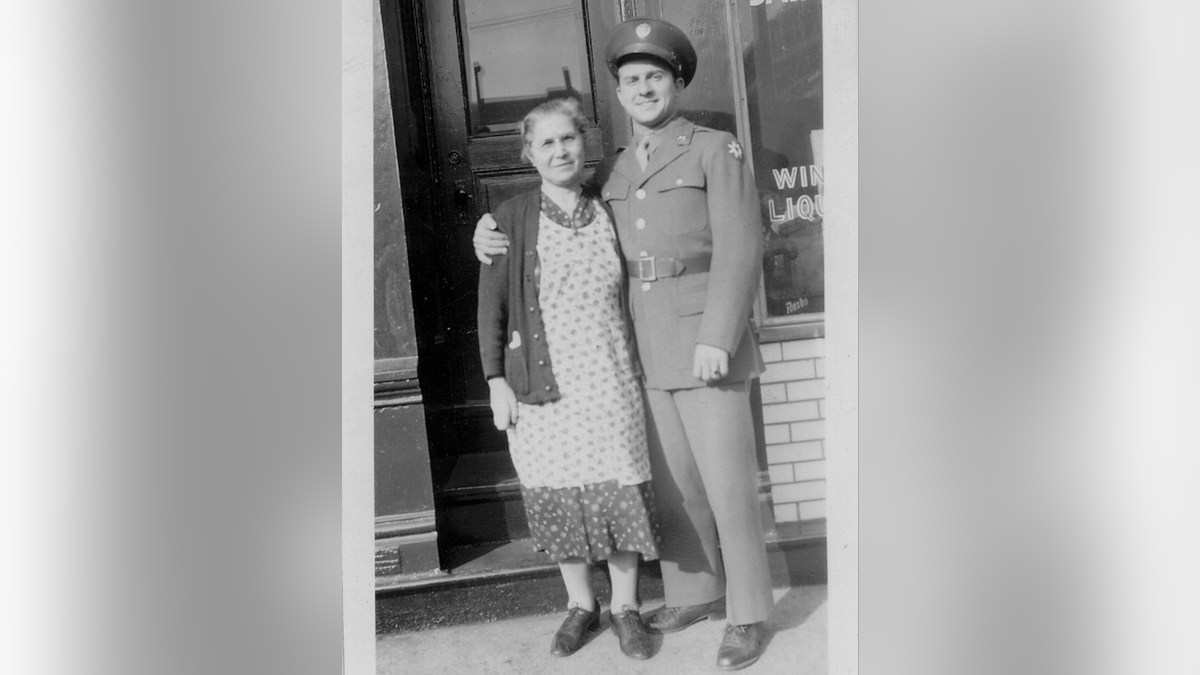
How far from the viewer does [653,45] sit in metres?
1.24

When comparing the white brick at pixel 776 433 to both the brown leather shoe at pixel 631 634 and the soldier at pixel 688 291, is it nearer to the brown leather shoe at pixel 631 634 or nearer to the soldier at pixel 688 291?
the soldier at pixel 688 291

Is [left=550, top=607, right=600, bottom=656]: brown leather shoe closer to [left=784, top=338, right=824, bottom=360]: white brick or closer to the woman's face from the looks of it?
[left=784, top=338, right=824, bottom=360]: white brick

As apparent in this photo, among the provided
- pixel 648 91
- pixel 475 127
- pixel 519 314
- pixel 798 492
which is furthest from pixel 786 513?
pixel 475 127

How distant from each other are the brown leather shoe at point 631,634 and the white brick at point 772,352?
1.79 ft

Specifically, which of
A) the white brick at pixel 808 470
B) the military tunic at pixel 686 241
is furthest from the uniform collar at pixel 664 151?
the white brick at pixel 808 470

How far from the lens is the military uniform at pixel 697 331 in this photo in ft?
4.09
